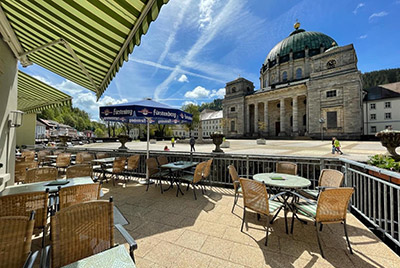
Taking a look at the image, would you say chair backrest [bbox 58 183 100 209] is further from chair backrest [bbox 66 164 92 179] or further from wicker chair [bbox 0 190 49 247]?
chair backrest [bbox 66 164 92 179]

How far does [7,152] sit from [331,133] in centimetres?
3518

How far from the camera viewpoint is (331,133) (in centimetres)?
2745

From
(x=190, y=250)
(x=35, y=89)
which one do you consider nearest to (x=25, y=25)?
(x=35, y=89)

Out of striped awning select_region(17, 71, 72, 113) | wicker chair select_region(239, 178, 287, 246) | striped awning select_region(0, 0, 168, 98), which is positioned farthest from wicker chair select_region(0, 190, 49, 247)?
striped awning select_region(17, 71, 72, 113)

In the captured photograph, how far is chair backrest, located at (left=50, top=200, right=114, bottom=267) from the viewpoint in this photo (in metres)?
1.24

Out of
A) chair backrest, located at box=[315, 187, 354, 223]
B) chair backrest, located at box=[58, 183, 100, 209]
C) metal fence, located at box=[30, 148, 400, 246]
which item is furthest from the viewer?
metal fence, located at box=[30, 148, 400, 246]

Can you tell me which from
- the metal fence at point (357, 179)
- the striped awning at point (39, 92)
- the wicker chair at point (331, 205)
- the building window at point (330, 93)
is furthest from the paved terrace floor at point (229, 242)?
the building window at point (330, 93)

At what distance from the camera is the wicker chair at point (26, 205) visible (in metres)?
1.72

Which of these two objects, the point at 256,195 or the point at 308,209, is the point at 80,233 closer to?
the point at 256,195

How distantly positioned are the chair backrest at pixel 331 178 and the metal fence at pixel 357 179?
0.39m

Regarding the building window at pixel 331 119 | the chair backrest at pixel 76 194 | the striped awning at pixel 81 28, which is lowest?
the chair backrest at pixel 76 194

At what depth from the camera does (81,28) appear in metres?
2.46

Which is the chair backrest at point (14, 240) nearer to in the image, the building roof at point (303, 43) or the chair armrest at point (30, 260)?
the chair armrest at point (30, 260)

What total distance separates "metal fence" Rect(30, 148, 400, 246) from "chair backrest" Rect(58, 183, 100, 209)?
11.5 ft
